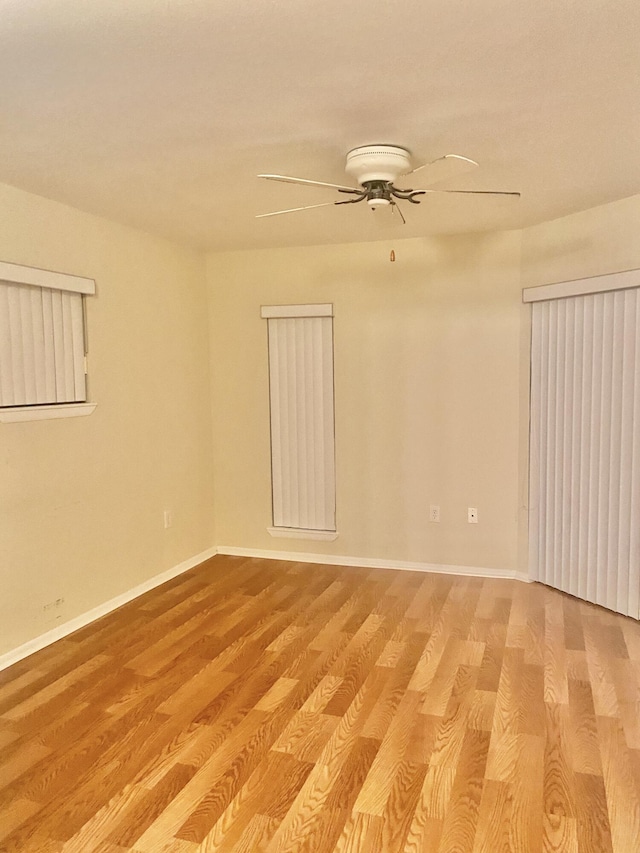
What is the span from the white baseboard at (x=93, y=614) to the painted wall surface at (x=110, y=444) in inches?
1.6

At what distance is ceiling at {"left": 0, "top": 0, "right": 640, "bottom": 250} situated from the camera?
1734mm

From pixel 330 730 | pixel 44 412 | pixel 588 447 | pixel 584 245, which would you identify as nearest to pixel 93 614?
pixel 44 412

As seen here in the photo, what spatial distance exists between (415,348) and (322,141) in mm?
2155

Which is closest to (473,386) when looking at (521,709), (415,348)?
(415,348)

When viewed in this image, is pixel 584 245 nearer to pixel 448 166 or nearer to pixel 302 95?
pixel 448 166

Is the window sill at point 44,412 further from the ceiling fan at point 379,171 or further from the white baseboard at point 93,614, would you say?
the ceiling fan at point 379,171

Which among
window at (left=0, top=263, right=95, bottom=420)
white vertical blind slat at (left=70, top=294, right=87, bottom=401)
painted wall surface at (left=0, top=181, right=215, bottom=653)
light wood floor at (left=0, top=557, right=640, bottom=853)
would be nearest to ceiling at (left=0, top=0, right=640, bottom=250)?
painted wall surface at (left=0, top=181, right=215, bottom=653)

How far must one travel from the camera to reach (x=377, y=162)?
2.65 m

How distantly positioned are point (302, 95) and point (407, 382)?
2635 millimetres

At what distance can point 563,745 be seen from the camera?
2.43 metres

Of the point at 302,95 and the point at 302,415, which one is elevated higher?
the point at 302,95

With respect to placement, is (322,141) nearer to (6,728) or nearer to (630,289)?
(630,289)

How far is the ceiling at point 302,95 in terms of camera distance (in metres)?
1.73

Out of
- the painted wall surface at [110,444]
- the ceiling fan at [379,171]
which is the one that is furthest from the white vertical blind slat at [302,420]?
the ceiling fan at [379,171]
